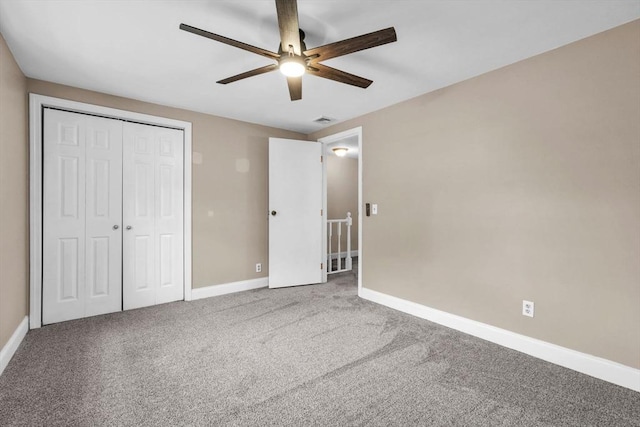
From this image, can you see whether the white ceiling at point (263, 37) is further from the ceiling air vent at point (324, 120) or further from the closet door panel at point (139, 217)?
the ceiling air vent at point (324, 120)

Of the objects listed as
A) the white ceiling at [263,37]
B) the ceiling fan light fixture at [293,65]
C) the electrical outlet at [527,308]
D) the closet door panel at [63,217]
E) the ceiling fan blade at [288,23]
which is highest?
the white ceiling at [263,37]

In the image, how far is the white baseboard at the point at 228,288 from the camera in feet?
12.1

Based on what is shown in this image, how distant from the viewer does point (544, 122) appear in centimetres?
226

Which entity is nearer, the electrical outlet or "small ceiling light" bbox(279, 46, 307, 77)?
"small ceiling light" bbox(279, 46, 307, 77)

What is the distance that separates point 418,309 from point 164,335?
244 cm

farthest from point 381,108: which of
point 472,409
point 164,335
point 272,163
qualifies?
point 164,335

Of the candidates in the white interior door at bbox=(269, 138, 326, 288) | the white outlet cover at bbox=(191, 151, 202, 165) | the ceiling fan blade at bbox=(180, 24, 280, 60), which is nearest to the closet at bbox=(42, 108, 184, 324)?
the white outlet cover at bbox=(191, 151, 202, 165)

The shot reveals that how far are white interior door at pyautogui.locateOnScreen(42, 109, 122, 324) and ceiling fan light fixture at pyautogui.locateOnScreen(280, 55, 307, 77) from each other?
2300mm

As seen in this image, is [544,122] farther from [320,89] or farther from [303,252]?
[303,252]

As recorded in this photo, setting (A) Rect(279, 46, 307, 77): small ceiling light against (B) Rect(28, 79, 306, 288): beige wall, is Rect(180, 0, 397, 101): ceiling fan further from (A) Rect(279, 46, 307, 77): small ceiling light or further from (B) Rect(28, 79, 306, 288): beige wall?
(B) Rect(28, 79, 306, 288): beige wall

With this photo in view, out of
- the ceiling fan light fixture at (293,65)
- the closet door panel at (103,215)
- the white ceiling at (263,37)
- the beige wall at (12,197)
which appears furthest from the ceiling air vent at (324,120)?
the beige wall at (12,197)

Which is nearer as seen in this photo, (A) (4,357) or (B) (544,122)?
(A) (4,357)

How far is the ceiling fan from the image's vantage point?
1.55 m

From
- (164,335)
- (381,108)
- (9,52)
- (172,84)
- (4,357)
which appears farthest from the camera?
(381,108)
